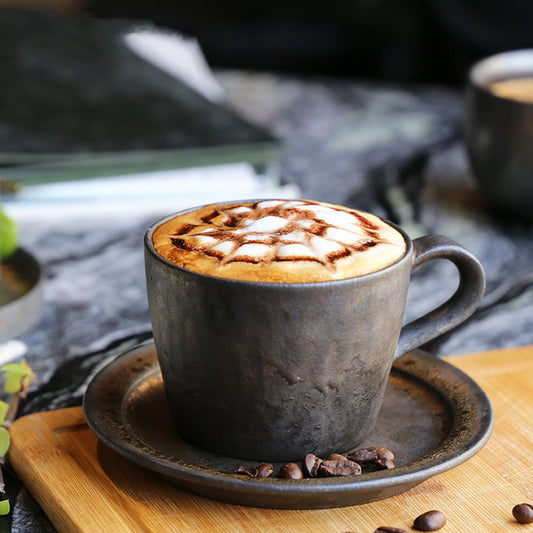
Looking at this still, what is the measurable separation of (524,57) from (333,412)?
0.92 metres

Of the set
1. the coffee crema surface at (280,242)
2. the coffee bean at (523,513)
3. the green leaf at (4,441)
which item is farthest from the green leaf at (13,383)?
the coffee bean at (523,513)

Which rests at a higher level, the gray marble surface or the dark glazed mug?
the dark glazed mug

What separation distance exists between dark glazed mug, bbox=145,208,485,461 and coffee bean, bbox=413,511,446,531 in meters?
0.10

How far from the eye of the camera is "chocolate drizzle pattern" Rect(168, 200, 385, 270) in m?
0.58

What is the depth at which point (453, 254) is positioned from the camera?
648 millimetres

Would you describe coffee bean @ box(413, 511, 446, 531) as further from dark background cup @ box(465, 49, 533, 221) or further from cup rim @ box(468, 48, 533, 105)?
cup rim @ box(468, 48, 533, 105)

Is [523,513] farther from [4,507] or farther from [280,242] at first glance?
[4,507]

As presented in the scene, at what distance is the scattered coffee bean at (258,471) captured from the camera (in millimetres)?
578

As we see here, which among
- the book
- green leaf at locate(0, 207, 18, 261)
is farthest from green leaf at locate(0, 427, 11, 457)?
the book

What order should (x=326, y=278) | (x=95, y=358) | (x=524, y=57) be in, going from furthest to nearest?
(x=524, y=57) < (x=95, y=358) < (x=326, y=278)

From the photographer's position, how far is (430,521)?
1.79ft

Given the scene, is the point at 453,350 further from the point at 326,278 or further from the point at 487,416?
the point at 326,278

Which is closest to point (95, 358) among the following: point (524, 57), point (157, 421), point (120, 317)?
point (120, 317)

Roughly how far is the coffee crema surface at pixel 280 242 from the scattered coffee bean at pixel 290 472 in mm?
134
